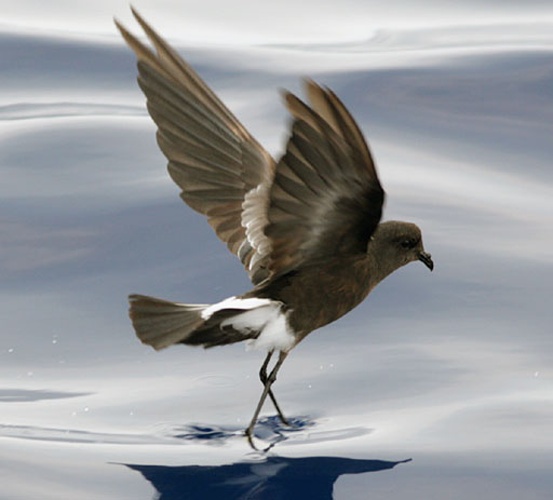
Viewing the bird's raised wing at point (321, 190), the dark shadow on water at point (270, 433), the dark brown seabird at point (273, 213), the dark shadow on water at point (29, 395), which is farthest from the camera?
the dark shadow on water at point (29, 395)

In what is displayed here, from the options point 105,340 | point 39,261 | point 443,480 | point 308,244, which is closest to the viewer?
point 308,244

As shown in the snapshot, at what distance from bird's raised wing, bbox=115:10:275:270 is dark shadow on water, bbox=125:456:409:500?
65cm

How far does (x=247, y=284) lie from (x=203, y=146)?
5.12ft

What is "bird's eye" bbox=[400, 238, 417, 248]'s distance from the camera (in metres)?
5.20

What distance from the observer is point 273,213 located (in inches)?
178

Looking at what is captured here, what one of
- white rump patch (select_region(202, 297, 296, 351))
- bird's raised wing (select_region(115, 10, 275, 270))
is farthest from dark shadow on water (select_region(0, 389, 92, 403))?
white rump patch (select_region(202, 297, 296, 351))

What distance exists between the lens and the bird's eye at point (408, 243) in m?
5.20

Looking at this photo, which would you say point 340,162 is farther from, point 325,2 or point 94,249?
point 325,2

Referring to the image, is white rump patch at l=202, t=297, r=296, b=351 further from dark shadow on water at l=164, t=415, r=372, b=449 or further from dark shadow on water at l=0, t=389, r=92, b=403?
dark shadow on water at l=0, t=389, r=92, b=403

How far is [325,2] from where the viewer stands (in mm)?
10133

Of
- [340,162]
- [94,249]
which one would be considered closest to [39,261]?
[94,249]

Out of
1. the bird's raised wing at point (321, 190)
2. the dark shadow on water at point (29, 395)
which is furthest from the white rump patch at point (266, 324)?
the dark shadow on water at point (29, 395)

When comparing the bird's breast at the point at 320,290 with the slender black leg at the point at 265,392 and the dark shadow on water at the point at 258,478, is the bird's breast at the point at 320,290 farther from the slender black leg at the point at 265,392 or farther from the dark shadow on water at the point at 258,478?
the dark shadow on water at the point at 258,478

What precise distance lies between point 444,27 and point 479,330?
384cm
